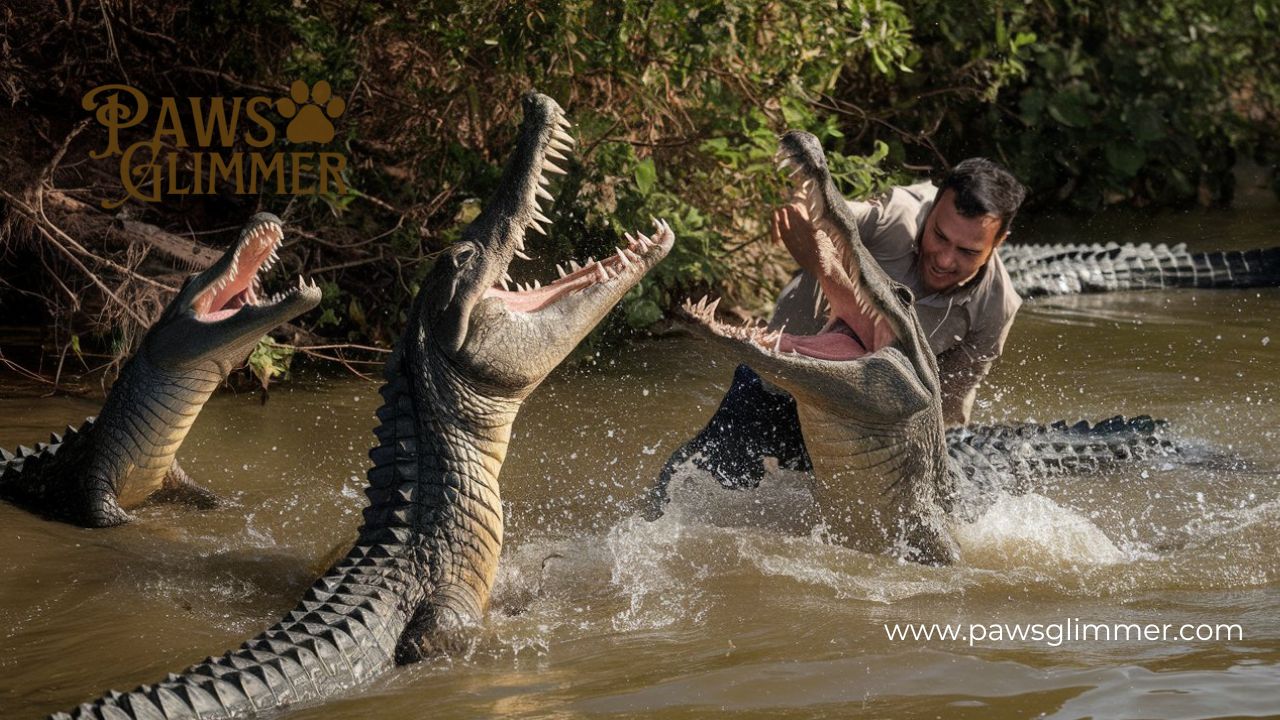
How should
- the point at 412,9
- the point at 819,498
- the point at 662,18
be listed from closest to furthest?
the point at 819,498
the point at 662,18
the point at 412,9

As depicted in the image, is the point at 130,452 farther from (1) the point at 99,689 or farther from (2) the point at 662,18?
(2) the point at 662,18

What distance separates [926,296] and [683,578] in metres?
1.33

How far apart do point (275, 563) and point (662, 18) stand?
9.22 ft

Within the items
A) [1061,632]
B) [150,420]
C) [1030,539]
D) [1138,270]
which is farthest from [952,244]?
[1138,270]

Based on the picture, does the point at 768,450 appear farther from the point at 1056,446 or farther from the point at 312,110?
the point at 312,110

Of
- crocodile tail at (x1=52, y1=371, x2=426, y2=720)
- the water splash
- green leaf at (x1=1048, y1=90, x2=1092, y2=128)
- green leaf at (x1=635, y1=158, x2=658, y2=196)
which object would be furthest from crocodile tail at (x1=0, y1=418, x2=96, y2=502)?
green leaf at (x1=1048, y1=90, x2=1092, y2=128)

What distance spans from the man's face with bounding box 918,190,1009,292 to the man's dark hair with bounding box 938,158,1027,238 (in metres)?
0.02

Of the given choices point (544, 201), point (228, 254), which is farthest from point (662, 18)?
point (228, 254)

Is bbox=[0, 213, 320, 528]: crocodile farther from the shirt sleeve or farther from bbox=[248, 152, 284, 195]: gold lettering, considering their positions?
the shirt sleeve

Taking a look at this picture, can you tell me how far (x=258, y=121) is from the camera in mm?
6336

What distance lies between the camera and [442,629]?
3299mm

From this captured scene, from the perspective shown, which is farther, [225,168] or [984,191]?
[225,168]

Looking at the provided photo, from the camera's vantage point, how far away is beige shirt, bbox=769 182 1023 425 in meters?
4.41

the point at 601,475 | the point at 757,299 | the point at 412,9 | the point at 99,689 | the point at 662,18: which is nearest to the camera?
the point at 99,689
